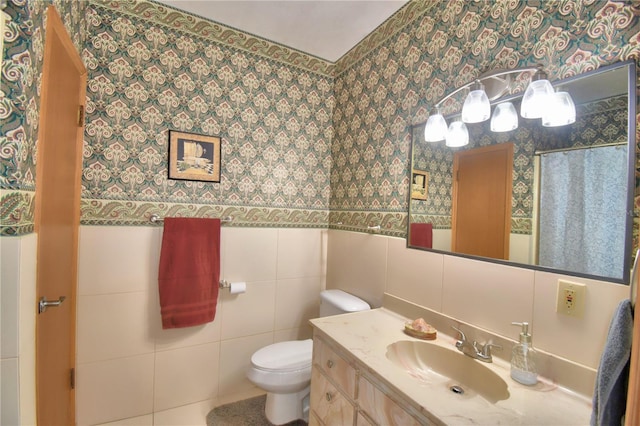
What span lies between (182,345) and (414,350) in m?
1.46

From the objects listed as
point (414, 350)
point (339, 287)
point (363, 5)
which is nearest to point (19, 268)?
point (414, 350)

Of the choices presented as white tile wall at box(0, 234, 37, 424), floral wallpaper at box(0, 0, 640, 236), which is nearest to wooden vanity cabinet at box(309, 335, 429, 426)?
floral wallpaper at box(0, 0, 640, 236)

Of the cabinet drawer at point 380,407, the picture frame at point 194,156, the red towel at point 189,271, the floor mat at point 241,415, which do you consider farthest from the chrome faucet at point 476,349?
the picture frame at point 194,156

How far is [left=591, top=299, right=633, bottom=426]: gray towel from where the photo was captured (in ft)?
1.76

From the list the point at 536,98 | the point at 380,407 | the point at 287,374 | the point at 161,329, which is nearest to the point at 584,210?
the point at 536,98

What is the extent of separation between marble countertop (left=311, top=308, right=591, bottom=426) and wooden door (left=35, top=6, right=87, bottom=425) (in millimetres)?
1182

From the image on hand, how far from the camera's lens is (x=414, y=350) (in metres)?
1.28

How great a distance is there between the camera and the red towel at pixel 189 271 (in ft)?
5.76

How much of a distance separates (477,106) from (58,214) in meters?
1.91

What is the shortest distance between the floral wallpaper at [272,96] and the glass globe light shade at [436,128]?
107 mm

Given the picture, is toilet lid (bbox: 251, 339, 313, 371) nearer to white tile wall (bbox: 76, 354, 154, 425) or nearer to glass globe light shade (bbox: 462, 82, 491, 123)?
white tile wall (bbox: 76, 354, 154, 425)

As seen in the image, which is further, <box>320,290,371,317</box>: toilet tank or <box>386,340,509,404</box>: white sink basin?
<box>320,290,371,317</box>: toilet tank

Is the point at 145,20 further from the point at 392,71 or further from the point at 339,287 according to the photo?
the point at 339,287

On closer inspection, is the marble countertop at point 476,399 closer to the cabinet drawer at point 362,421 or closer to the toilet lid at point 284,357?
the cabinet drawer at point 362,421
